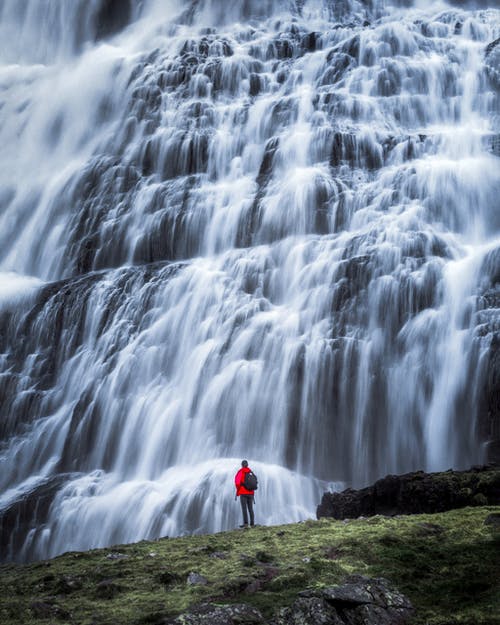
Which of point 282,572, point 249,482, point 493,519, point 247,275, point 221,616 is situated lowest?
point 221,616

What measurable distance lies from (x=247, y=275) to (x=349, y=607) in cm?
2004

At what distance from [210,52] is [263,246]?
71.3ft

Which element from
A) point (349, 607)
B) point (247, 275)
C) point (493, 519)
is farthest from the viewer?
point (247, 275)

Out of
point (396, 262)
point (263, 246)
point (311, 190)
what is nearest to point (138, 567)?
point (396, 262)

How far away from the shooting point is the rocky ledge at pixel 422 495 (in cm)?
1053

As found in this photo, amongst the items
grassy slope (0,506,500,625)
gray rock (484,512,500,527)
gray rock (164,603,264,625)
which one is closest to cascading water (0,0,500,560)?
grassy slope (0,506,500,625)

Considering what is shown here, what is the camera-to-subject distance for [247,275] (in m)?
26.2

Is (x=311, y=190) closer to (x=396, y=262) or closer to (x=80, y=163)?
(x=396, y=262)

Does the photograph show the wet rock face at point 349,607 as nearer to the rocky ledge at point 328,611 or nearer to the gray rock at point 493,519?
the rocky ledge at point 328,611

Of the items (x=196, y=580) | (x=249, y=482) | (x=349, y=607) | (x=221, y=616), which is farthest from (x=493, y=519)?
(x=249, y=482)

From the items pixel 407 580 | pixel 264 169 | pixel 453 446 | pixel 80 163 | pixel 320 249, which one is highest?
pixel 80 163

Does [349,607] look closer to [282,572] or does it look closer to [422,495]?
[282,572]

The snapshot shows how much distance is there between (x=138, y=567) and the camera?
9.19 m

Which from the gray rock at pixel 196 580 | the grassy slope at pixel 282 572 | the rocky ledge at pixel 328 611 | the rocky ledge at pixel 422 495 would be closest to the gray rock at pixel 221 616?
the rocky ledge at pixel 328 611
